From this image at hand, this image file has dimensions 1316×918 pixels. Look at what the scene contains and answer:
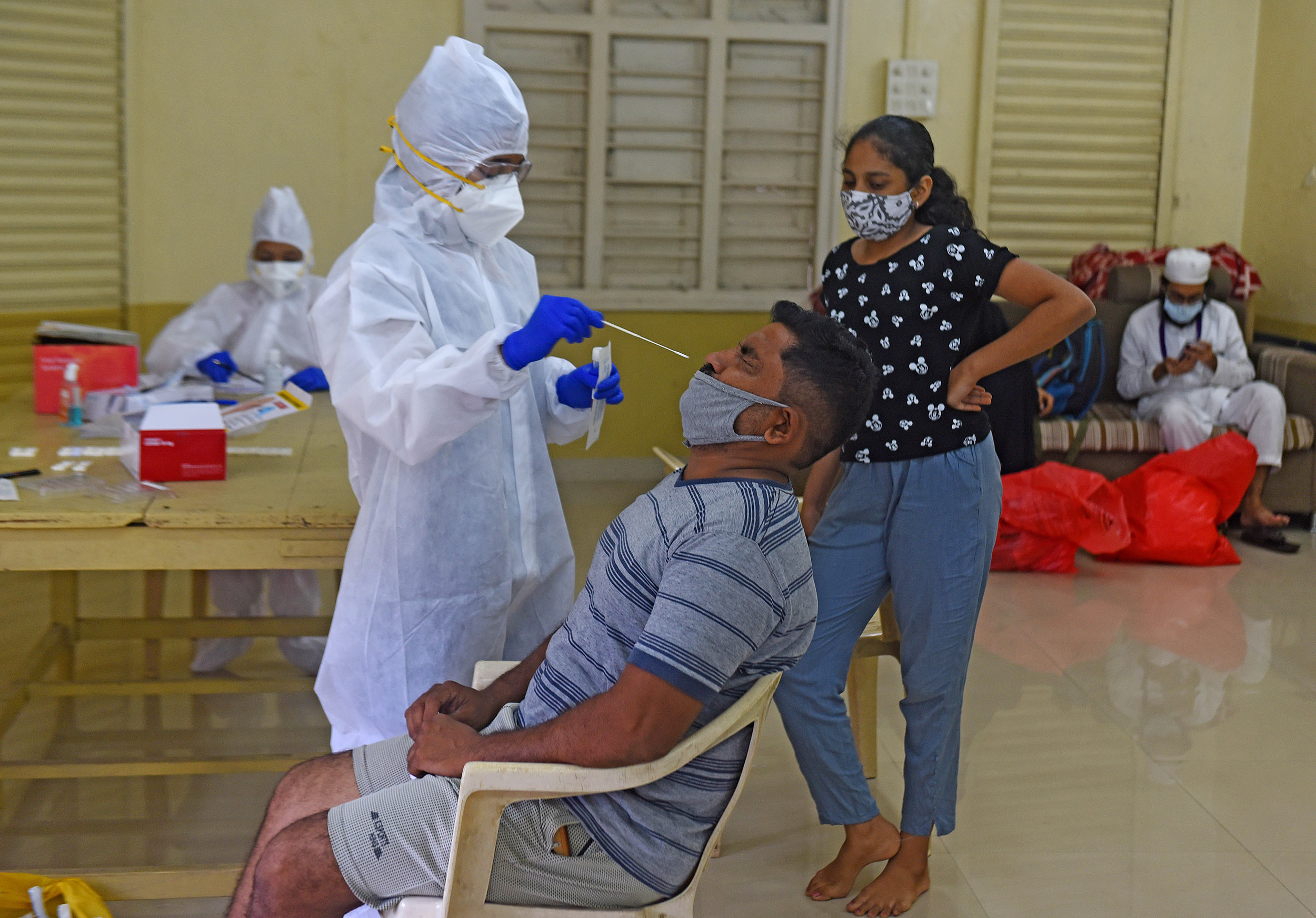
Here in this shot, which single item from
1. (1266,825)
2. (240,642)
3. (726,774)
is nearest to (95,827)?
(240,642)

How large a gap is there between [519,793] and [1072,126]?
5.29m

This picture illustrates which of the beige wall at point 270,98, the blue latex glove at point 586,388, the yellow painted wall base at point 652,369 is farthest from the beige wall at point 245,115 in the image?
the blue latex glove at point 586,388

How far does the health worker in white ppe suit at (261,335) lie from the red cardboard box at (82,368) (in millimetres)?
360

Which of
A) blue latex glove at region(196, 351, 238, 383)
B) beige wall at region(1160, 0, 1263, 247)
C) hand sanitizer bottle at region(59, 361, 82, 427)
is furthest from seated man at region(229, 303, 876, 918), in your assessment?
beige wall at region(1160, 0, 1263, 247)

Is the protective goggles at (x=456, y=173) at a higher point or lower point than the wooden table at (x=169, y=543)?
higher

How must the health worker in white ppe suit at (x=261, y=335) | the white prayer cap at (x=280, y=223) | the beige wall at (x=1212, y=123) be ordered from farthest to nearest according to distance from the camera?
the beige wall at (x=1212, y=123), the white prayer cap at (x=280, y=223), the health worker in white ppe suit at (x=261, y=335)

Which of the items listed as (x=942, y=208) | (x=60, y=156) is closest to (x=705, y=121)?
(x=60, y=156)

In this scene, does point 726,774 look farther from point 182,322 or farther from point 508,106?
point 182,322

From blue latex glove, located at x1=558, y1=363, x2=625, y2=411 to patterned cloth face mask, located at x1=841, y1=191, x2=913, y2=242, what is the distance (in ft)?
1.66

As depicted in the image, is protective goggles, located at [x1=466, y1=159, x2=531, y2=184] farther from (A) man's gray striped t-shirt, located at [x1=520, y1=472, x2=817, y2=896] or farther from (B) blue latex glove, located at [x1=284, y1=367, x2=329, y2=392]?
(B) blue latex glove, located at [x1=284, y1=367, x2=329, y2=392]

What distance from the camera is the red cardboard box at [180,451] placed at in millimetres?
2268

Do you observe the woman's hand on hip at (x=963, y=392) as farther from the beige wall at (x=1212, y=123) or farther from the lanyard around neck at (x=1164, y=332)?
the beige wall at (x=1212, y=123)

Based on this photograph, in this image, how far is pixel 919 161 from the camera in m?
2.06

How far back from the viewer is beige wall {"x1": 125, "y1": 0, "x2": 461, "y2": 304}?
5191 mm
